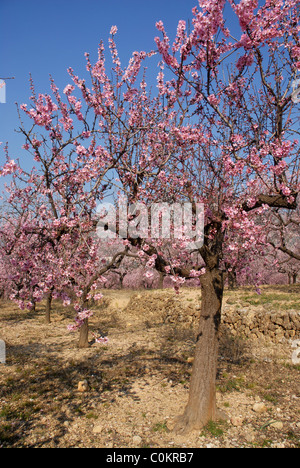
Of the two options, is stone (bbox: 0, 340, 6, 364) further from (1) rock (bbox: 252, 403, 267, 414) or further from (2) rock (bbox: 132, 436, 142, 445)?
(1) rock (bbox: 252, 403, 267, 414)

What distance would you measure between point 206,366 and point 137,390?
2.39m

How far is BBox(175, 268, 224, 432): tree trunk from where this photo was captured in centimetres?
541

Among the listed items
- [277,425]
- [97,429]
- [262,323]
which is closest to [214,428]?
[277,425]

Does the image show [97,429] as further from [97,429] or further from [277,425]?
[277,425]

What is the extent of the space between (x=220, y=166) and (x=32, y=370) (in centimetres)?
709

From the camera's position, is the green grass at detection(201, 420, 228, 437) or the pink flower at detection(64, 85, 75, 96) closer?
the green grass at detection(201, 420, 228, 437)

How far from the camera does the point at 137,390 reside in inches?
282

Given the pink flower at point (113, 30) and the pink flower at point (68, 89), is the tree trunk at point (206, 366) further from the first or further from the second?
the pink flower at point (113, 30)

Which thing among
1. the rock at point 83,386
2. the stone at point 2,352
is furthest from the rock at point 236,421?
the stone at point 2,352

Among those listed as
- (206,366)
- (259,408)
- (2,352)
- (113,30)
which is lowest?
(2,352)

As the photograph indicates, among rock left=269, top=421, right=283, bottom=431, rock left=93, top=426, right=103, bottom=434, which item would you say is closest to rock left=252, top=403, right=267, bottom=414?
rock left=269, top=421, right=283, bottom=431

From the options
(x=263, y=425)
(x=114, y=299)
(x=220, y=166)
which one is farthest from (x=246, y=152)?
(x=114, y=299)

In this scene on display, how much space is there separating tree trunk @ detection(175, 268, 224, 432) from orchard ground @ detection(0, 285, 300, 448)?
21 cm

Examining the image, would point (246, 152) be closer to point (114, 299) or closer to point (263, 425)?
point (263, 425)
